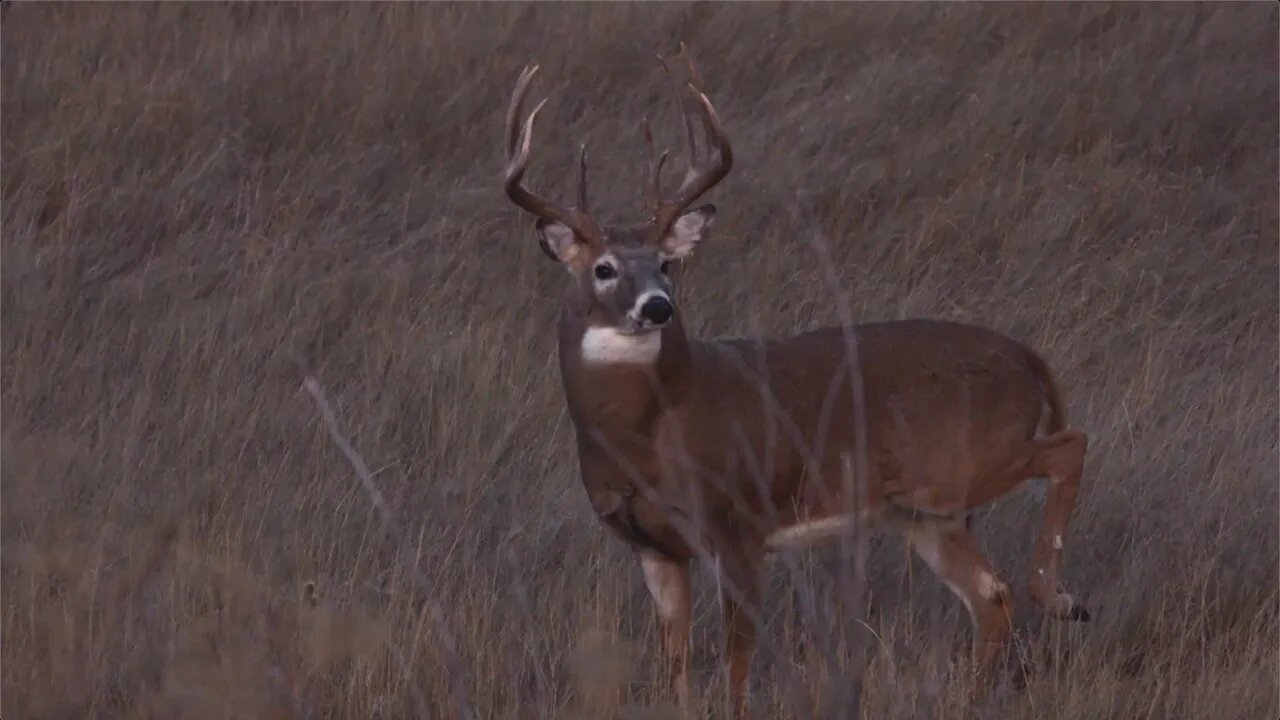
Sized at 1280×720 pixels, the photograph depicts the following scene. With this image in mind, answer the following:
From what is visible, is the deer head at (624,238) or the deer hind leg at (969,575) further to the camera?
the deer hind leg at (969,575)

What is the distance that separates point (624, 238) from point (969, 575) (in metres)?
1.42

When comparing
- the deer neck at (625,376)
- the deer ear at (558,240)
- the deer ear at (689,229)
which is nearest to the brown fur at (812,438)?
the deer neck at (625,376)

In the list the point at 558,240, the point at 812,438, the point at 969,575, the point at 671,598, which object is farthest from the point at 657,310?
the point at 969,575

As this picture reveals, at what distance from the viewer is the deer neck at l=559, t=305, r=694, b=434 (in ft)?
19.2

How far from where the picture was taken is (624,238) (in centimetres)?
589

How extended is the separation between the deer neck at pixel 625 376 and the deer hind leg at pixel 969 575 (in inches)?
36.2

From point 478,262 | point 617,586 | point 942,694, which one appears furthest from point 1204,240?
point 942,694

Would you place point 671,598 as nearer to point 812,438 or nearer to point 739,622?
point 739,622

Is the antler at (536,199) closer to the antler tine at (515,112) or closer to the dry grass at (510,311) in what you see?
the antler tine at (515,112)

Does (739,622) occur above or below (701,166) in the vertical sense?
below

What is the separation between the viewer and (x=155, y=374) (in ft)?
27.9

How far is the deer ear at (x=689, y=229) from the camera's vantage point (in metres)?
6.08

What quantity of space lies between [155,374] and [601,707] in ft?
13.5

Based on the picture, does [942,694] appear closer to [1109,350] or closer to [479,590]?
[479,590]
